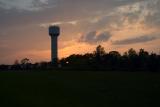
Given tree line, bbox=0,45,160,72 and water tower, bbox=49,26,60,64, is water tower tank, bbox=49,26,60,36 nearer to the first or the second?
water tower, bbox=49,26,60,64

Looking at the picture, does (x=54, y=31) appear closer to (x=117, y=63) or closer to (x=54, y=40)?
(x=54, y=40)

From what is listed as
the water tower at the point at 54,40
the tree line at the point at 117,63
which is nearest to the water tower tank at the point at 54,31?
the water tower at the point at 54,40

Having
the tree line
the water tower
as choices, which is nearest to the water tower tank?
the water tower

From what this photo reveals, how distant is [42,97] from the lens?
3180cm

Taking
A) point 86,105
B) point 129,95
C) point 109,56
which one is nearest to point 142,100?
point 129,95

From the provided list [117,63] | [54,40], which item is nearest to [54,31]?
[54,40]

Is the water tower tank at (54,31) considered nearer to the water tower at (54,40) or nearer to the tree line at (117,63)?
the water tower at (54,40)

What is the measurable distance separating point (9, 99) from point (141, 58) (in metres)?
87.3

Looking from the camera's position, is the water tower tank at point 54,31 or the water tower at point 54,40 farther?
the water tower tank at point 54,31

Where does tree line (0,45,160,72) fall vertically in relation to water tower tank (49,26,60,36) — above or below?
below

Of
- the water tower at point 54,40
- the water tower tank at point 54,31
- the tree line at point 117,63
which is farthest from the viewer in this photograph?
the water tower tank at point 54,31

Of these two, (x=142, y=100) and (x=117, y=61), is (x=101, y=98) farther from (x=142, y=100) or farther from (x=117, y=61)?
(x=117, y=61)

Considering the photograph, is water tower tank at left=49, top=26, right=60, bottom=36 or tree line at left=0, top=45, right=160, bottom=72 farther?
water tower tank at left=49, top=26, right=60, bottom=36

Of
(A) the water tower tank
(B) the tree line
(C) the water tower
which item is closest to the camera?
(B) the tree line
